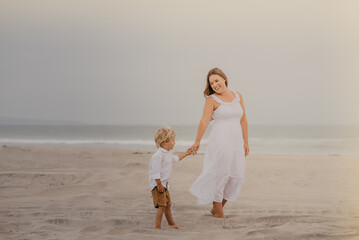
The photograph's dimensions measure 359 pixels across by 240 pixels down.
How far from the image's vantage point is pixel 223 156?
16.9ft

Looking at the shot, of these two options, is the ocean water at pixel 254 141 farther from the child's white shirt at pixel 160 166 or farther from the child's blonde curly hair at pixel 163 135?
the child's blonde curly hair at pixel 163 135

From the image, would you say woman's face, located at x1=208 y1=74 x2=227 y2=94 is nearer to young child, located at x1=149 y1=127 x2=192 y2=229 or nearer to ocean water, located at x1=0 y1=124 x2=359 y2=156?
young child, located at x1=149 y1=127 x2=192 y2=229

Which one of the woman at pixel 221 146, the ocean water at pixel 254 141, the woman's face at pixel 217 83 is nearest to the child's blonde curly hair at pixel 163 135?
the woman at pixel 221 146

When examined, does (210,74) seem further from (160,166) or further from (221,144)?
(160,166)

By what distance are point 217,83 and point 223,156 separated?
0.86 metres

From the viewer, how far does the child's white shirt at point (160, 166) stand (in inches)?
174

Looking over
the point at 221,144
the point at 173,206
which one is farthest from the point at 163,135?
the point at 173,206

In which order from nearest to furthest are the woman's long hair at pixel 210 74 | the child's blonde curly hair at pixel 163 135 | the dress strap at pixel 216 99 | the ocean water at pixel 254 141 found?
the child's blonde curly hair at pixel 163 135, the dress strap at pixel 216 99, the woman's long hair at pixel 210 74, the ocean water at pixel 254 141

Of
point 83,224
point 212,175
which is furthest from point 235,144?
point 83,224

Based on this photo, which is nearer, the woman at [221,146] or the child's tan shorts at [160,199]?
the child's tan shorts at [160,199]

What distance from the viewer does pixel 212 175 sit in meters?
5.24

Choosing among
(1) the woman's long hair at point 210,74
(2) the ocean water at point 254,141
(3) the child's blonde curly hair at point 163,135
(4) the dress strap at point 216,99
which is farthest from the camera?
(2) the ocean water at point 254,141

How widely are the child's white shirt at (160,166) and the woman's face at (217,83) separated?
1067 millimetres

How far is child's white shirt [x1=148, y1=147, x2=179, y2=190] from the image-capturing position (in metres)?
4.43
